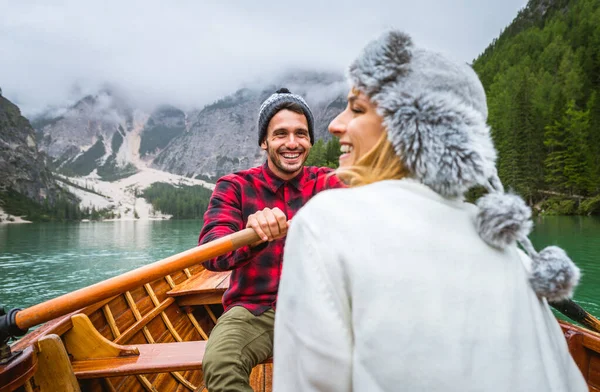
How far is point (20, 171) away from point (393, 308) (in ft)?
443

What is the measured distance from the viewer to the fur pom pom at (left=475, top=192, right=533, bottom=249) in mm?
1021

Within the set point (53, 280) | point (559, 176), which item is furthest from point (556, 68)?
point (53, 280)

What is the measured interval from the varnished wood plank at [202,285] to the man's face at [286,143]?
93.0 inches

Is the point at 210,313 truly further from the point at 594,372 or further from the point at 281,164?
the point at 594,372

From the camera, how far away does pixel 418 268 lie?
0.91 metres

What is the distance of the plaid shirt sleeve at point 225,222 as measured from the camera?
241 cm

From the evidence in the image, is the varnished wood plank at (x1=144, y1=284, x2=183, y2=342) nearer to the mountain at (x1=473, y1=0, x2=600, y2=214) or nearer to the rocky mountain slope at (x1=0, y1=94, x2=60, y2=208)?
the mountain at (x1=473, y1=0, x2=600, y2=214)

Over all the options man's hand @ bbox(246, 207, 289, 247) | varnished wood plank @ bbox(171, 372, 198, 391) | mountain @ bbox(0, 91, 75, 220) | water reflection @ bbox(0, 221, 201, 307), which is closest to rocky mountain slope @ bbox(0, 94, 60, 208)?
mountain @ bbox(0, 91, 75, 220)

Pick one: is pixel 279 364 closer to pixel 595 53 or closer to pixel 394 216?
pixel 394 216

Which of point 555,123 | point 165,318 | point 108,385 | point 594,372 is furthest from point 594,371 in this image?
point 555,123

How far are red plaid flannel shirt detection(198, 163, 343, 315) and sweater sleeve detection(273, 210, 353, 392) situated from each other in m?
1.44

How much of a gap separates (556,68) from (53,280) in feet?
232

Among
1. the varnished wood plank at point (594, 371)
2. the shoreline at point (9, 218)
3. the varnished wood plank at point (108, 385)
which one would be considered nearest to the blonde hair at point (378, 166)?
the varnished wood plank at point (108, 385)

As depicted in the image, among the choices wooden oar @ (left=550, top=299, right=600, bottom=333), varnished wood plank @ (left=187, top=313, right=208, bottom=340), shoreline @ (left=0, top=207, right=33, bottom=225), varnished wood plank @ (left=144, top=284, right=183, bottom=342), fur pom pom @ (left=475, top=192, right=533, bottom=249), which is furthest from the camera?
shoreline @ (left=0, top=207, right=33, bottom=225)
